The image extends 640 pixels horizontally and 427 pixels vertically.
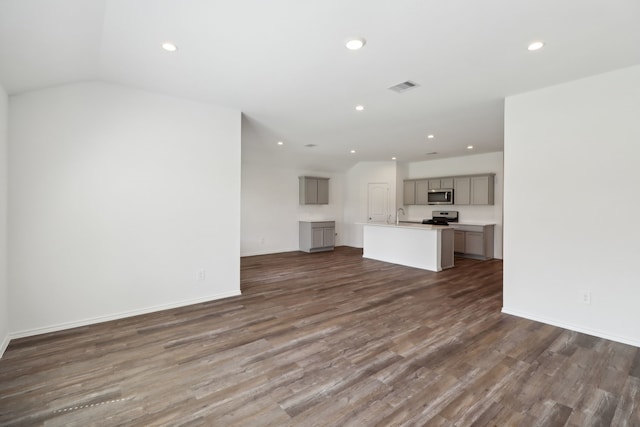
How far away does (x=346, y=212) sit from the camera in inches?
372

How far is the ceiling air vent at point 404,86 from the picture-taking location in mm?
3174

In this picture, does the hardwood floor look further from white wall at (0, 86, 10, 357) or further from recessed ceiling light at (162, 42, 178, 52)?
recessed ceiling light at (162, 42, 178, 52)

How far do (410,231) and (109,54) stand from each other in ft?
18.3

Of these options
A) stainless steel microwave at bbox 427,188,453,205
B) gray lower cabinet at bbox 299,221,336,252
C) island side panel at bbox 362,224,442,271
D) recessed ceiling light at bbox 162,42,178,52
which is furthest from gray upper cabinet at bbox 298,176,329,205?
recessed ceiling light at bbox 162,42,178,52

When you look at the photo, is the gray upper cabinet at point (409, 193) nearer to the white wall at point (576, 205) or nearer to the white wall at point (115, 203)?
the white wall at point (576, 205)

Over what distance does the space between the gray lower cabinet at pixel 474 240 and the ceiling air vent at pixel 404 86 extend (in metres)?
4.83

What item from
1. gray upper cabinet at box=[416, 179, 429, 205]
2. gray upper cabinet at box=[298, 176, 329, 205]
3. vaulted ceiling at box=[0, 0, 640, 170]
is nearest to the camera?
vaulted ceiling at box=[0, 0, 640, 170]

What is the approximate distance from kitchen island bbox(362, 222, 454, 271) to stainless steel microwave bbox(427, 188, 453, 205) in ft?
5.61

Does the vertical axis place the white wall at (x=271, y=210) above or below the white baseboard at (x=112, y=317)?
above

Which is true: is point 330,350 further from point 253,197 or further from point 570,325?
point 253,197

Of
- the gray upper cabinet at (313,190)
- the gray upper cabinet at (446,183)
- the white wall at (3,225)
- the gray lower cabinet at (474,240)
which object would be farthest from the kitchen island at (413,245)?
the white wall at (3,225)

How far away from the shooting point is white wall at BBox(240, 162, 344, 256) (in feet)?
24.8

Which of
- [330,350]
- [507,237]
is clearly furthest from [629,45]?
[330,350]

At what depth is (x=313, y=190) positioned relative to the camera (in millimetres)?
8523
